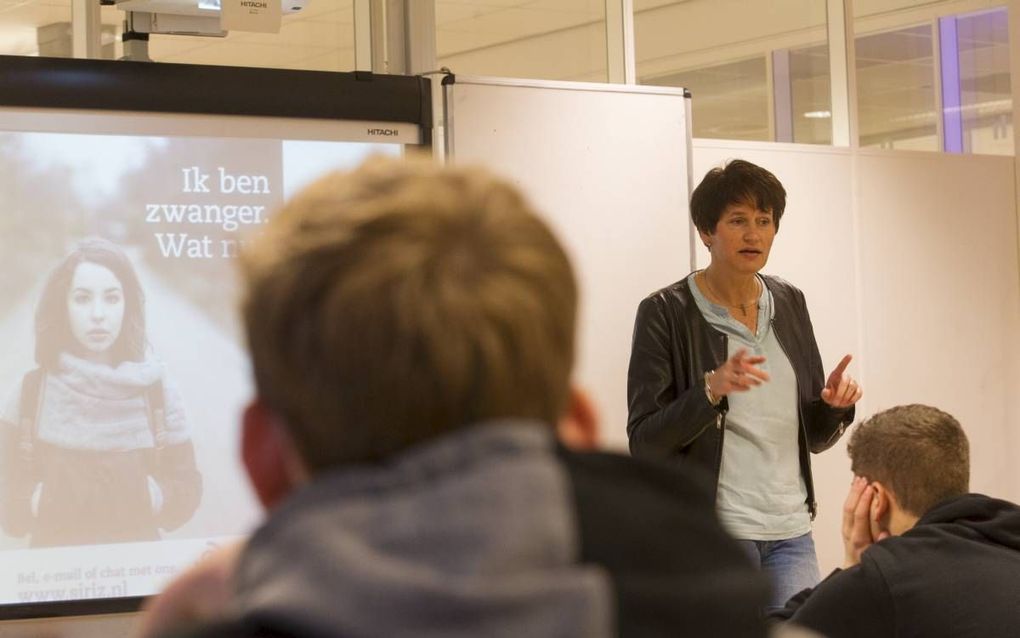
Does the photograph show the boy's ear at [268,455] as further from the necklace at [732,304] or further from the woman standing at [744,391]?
the necklace at [732,304]

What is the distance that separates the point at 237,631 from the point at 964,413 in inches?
194

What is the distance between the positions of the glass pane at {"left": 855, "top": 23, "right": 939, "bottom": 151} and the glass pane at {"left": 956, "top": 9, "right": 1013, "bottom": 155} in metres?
0.14

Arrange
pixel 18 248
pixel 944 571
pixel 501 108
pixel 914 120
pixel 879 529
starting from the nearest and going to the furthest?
pixel 944 571 → pixel 879 529 → pixel 18 248 → pixel 501 108 → pixel 914 120

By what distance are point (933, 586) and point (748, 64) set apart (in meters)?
3.60

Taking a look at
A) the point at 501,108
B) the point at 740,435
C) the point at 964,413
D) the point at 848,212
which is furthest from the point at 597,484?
the point at 964,413

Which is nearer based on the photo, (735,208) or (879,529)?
(879,529)

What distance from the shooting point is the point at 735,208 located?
11.3 feet

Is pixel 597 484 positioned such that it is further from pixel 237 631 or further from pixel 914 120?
pixel 914 120

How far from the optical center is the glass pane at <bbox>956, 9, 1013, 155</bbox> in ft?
18.4

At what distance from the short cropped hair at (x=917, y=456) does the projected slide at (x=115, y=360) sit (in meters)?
1.43

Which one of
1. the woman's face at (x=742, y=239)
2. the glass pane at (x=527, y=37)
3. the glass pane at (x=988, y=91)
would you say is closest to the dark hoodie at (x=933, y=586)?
the woman's face at (x=742, y=239)

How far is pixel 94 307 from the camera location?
3303 mm

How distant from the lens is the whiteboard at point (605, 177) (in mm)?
3955

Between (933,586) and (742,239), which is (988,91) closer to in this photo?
(742,239)
